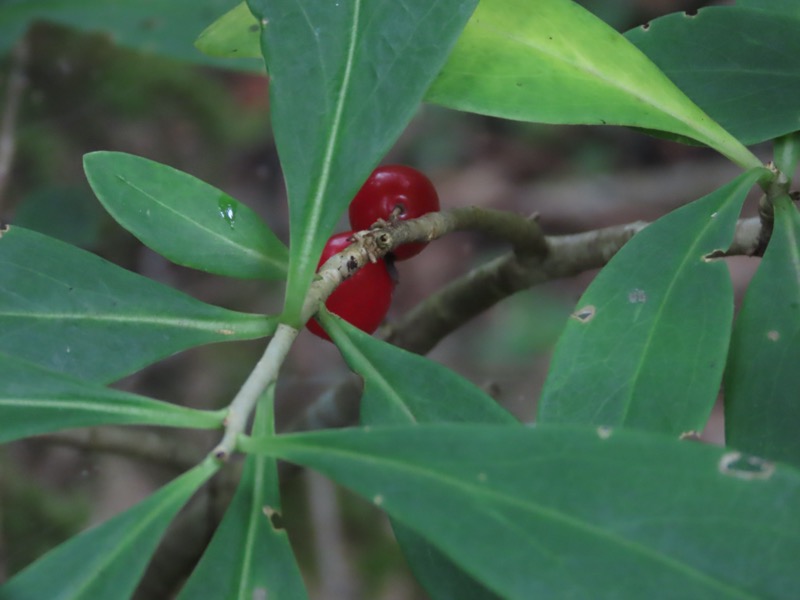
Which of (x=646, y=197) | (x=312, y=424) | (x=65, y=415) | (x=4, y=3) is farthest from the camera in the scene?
(x=646, y=197)

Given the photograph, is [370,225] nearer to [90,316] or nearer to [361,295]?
[361,295]

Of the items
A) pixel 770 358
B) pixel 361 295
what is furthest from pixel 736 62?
pixel 361 295

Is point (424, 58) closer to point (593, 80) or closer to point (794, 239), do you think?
point (593, 80)

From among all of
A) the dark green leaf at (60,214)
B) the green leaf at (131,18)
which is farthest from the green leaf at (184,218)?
the dark green leaf at (60,214)

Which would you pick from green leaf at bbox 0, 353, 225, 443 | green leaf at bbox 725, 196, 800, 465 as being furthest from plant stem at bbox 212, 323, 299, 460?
green leaf at bbox 725, 196, 800, 465

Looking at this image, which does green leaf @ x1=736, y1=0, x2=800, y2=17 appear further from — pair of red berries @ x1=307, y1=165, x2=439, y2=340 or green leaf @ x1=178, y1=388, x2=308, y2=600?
green leaf @ x1=178, y1=388, x2=308, y2=600

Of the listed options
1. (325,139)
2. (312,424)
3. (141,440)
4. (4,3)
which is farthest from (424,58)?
(4,3)
